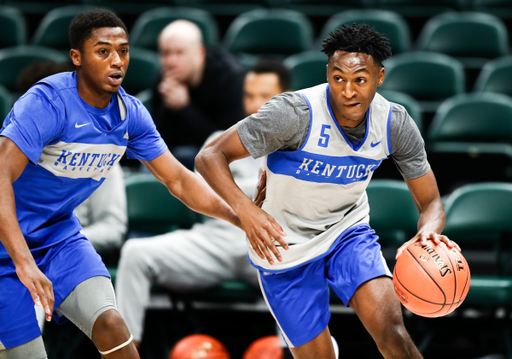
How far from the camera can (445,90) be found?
6371mm

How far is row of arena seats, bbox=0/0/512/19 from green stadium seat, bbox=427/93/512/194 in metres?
2.45

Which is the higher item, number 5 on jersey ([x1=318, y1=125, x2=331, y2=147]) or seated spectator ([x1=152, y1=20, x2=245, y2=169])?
number 5 on jersey ([x1=318, y1=125, x2=331, y2=147])

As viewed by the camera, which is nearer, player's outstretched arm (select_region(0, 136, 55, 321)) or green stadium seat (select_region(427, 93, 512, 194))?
player's outstretched arm (select_region(0, 136, 55, 321))

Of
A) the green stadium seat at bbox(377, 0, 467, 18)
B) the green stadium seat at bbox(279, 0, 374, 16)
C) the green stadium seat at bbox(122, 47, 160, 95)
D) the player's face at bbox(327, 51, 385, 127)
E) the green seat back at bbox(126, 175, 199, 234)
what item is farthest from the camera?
the green stadium seat at bbox(279, 0, 374, 16)

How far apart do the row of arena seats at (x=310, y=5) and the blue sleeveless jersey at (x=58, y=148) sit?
5266 millimetres

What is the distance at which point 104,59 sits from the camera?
9.25 ft

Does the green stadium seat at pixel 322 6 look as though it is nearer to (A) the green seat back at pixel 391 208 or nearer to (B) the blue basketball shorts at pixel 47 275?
(A) the green seat back at pixel 391 208

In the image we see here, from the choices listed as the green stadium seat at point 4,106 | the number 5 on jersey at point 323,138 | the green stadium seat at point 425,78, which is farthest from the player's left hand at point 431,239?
the green stadium seat at point 4,106

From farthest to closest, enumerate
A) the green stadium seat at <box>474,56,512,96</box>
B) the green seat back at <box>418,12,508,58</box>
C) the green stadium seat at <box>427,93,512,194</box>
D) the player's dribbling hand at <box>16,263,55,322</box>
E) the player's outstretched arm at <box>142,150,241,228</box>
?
the green seat back at <box>418,12,508,58</box>
the green stadium seat at <box>474,56,512,96</box>
the green stadium seat at <box>427,93,512,194</box>
the player's outstretched arm at <box>142,150,241,228</box>
the player's dribbling hand at <box>16,263,55,322</box>

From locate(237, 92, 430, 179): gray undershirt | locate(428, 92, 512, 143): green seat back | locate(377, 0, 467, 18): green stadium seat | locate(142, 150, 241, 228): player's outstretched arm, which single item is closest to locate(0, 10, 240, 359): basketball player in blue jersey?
locate(142, 150, 241, 228): player's outstretched arm

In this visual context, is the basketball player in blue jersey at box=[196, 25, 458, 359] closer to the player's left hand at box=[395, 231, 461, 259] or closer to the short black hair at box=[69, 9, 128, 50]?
the player's left hand at box=[395, 231, 461, 259]

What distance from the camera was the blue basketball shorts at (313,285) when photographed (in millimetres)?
3006

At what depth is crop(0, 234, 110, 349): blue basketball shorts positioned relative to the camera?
278 cm

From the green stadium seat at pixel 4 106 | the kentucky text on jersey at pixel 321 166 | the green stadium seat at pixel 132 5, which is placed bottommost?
the green stadium seat at pixel 4 106
